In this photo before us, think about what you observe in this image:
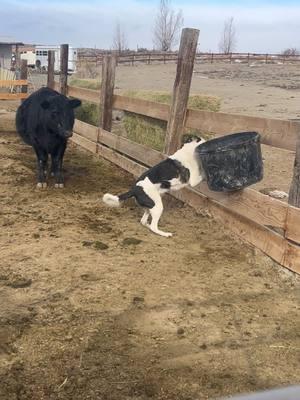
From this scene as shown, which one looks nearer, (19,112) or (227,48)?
(19,112)

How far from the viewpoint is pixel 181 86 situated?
6430 mm

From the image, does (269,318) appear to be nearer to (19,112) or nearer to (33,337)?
(33,337)

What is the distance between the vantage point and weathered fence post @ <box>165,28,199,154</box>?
6.35 metres

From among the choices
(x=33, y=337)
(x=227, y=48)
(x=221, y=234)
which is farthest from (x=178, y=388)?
(x=227, y=48)

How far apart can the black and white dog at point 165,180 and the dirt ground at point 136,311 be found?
0.34 metres

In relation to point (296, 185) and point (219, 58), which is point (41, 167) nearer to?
point (296, 185)

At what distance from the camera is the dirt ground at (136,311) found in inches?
118

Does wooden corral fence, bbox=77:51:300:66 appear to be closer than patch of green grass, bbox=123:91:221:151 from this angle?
No

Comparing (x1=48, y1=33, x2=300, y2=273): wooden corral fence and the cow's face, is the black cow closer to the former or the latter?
the cow's face

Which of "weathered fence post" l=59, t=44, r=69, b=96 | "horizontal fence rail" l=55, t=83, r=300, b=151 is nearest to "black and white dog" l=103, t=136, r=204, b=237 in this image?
"horizontal fence rail" l=55, t=83, r=300, b=151

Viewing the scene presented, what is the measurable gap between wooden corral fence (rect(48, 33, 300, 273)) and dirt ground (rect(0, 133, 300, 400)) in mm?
188

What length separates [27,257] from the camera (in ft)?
15.6

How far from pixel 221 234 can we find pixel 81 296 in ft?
7.00

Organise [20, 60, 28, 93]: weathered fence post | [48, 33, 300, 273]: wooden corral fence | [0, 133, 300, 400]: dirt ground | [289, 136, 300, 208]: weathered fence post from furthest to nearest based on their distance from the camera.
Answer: [20, 60, 28, 93]: weathered fence post → [48, 33, 300, 273]: wooden corral fence → [289, 136, 300, 208]: weathered fence post → [0, 133, 300, 400]: dirt ground
